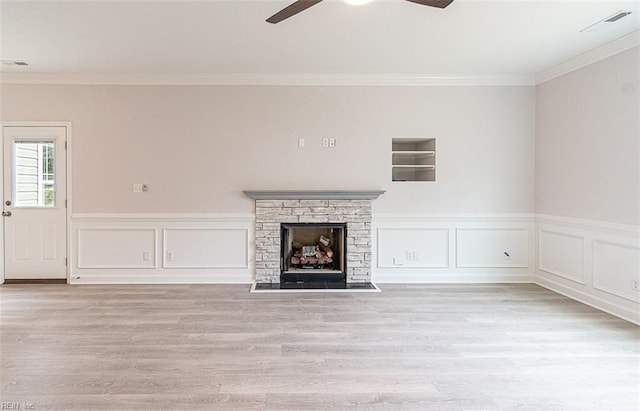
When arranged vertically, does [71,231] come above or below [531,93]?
below

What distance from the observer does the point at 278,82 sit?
5117mm

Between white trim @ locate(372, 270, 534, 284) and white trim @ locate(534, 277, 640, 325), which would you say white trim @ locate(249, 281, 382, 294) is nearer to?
white trim @ locate(372, 270, 534, 284)

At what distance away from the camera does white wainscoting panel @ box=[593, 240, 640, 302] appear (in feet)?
12.3

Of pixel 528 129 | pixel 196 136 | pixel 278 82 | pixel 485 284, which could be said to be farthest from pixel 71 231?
pixel 528 129

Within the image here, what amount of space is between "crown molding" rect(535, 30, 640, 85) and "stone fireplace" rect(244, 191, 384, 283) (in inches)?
98.6

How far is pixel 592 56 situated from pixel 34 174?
665 cm

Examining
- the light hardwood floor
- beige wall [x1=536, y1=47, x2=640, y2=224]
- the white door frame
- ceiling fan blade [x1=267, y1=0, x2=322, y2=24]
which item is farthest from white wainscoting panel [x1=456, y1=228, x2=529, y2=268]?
the white door frame

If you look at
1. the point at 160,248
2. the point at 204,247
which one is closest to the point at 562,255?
the point at 204,247

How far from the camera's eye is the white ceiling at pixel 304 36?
10.4 ft

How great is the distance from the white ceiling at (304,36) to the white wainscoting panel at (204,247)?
200 centimetres

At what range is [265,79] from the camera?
5.09 m

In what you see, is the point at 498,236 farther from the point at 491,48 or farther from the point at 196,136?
the point at 196,136

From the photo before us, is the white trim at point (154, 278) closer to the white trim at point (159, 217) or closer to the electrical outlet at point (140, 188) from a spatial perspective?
the white trim at point (159, 217)

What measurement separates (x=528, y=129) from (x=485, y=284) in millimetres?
2085
